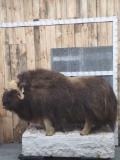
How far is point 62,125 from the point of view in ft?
12.7

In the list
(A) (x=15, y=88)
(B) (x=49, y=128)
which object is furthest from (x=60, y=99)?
(A) (x=15, y=88)

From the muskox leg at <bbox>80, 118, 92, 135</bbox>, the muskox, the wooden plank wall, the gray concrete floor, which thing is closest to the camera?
the muskox

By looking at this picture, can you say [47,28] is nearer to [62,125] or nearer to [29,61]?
[29,61]

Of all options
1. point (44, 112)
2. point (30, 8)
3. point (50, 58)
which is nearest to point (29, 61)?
point (50, 58)

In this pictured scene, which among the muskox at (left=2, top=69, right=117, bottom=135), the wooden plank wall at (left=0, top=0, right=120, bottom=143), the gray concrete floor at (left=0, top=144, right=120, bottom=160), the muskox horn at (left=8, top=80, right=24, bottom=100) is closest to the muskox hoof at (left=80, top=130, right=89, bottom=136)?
the muskox at (left=2, top=69, right=117, bottom=135)

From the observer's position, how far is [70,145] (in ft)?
12.5

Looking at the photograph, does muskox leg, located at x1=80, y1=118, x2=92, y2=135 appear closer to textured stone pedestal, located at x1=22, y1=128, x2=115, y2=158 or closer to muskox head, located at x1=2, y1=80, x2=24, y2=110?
textured stone pedestal, located at x1=22, y1=128, x2=115, y2=158

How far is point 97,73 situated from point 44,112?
993mm

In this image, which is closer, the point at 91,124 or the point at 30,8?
the point at 91,124

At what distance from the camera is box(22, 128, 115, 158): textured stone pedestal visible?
376 cm

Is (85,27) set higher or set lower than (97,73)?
higher

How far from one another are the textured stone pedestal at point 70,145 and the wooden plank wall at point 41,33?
814mm

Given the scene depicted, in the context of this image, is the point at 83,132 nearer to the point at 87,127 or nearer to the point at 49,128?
the point at 87,127

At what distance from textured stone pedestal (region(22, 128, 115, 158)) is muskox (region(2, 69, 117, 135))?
0.31 feet
